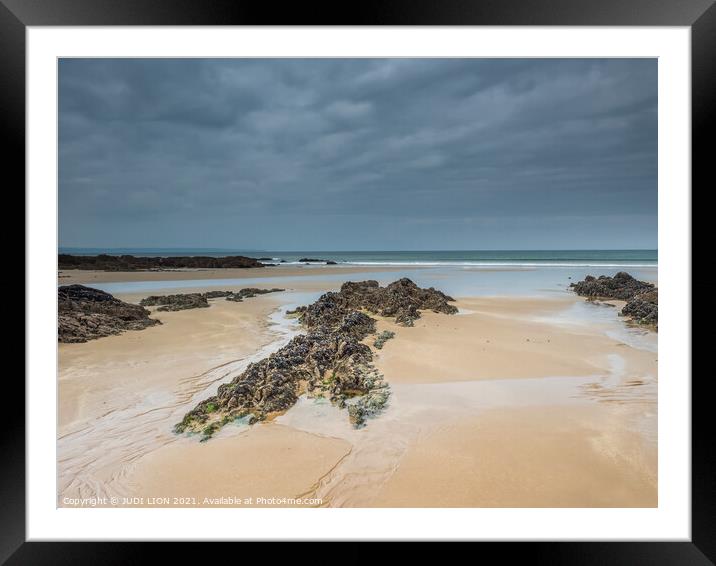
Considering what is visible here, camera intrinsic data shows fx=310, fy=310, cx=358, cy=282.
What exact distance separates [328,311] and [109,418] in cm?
264

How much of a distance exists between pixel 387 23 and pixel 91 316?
424cm

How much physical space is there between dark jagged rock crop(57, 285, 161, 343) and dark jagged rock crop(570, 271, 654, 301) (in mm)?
8032

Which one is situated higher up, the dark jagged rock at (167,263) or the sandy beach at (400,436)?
the dark jagged rock at (167,263)

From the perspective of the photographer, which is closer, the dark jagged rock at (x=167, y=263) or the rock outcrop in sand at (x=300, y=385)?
the rock outcrop in sand at (x=300, y=385)

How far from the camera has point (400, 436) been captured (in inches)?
71.7

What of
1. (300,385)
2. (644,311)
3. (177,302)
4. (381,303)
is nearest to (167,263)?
(177,302)

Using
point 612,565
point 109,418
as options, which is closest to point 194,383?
point 109,418

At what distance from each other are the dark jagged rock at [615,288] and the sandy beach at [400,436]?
3.68 metres

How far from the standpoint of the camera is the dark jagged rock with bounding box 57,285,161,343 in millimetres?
3311

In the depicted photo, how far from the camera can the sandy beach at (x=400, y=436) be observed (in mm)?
1559

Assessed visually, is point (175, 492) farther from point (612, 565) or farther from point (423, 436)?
point (612, 565)

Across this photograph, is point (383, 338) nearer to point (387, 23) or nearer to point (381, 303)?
point (381, 303)

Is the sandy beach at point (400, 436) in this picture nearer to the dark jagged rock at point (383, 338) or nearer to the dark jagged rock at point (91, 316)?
the dark jagged rock at point (383, 338)

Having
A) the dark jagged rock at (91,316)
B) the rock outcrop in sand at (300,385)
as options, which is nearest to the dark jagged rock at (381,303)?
the rock outcrop in sand at (300,385)
